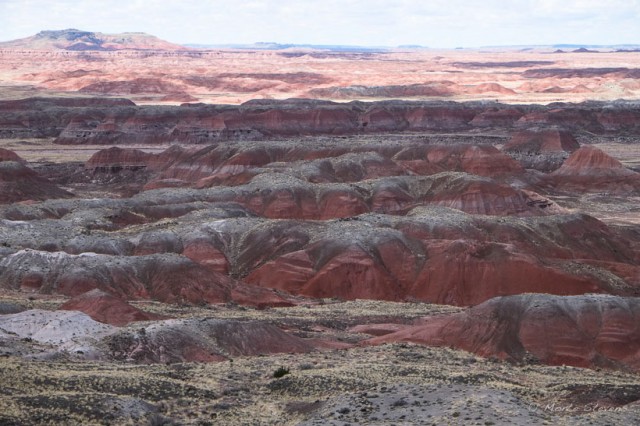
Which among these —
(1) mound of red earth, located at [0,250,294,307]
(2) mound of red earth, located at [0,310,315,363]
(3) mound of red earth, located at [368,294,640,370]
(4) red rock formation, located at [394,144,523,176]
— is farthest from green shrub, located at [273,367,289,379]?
(4) red rock formation, located at [394,144,523,176]

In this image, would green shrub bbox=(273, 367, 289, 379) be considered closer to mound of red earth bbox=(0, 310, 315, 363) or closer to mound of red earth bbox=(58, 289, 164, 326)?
mound of red earth bbox=(0, 310, 315, 363)

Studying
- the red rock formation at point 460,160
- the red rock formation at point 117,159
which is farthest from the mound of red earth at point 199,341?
the red rock formation at point 117,159

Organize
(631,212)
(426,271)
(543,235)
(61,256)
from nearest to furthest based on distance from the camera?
(61,256), (426,271), (543,235), (631,212)

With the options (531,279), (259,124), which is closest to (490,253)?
(531,279)

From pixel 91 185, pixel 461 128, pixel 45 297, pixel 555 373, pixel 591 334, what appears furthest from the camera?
pixel 461 128

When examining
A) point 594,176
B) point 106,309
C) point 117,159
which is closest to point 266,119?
point 117,159

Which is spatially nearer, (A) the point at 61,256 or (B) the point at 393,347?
(B) the point at 393,347

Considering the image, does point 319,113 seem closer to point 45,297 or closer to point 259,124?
point 259,124
